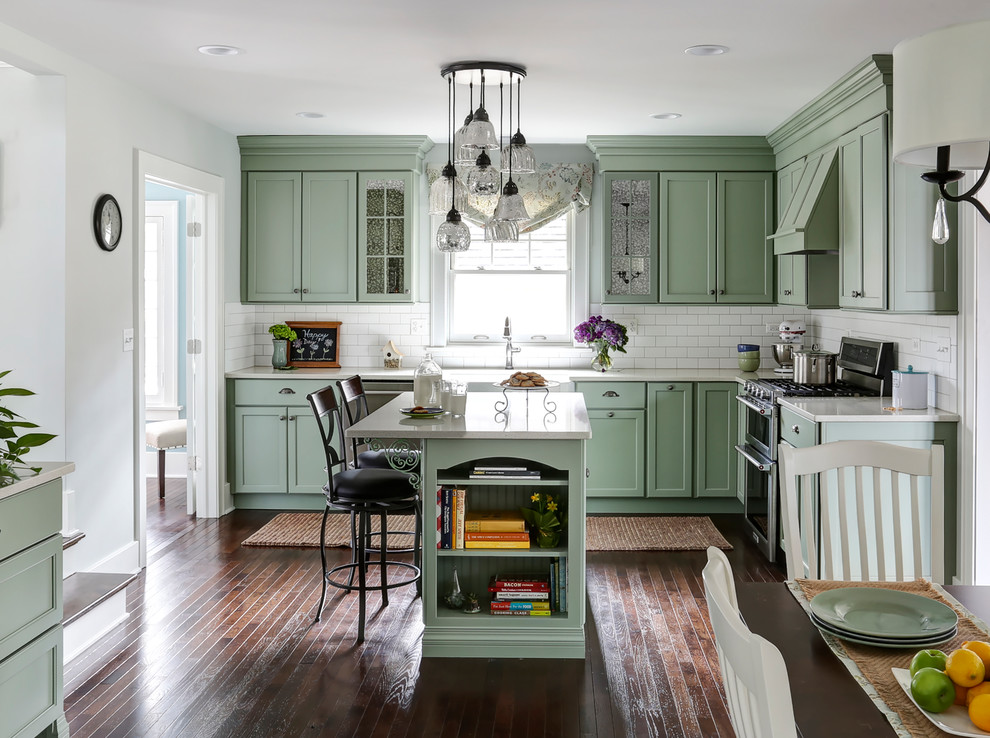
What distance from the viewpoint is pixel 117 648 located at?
145 inches

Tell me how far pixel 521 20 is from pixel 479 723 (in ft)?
8.94

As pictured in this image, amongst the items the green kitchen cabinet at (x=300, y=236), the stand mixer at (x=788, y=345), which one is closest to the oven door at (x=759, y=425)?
the stand mixer at (x=788, y=345)

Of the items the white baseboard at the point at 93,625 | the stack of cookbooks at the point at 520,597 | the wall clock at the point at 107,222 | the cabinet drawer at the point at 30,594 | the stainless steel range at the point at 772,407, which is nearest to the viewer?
the cabinet drawer at the point at 30,594

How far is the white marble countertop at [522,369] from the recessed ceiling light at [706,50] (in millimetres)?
2269

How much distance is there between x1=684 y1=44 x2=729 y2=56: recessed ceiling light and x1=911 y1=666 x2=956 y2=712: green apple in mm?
3146

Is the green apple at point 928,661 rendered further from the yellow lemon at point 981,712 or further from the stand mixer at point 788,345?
the stand mixer at point 788,345

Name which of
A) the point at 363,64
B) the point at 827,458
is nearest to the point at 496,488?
the point at 827,458

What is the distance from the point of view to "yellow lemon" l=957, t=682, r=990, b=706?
4.71 feet

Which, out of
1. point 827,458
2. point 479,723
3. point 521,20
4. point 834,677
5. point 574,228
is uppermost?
point 521,20

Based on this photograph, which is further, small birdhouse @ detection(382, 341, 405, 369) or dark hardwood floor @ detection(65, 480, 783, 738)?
small birdhouse @ detection(382, 341, 405, 369)

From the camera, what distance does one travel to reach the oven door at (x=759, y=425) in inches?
189

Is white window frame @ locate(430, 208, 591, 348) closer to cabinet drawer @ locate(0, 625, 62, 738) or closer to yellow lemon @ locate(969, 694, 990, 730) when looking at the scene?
cabinet drawer @ locate(0, 625, 62, 738)

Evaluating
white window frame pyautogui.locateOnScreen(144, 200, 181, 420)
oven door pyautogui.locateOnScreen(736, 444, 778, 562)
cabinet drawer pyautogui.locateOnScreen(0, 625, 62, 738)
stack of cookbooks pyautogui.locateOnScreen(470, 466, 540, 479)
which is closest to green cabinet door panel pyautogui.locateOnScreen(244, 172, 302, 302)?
white window frame pyautogui.locateOnScreen(144, 200, 181, 420)

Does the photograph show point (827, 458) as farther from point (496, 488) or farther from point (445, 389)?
point (445, 389)
